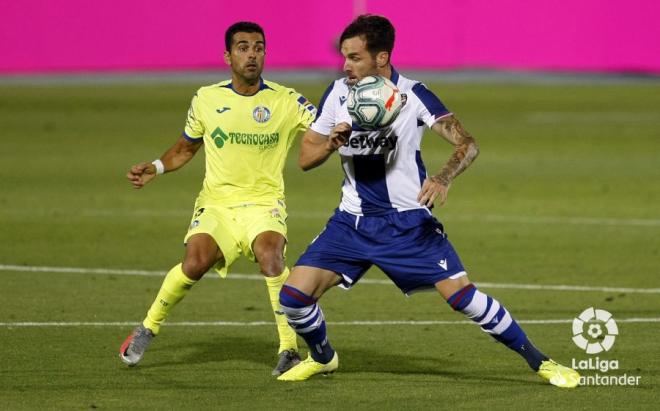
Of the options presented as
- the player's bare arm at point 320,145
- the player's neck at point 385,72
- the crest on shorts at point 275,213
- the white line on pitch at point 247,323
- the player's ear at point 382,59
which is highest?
the player's ear at point 382,59

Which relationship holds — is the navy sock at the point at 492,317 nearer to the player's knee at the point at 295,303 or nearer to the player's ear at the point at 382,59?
the player's knee at the point at 295,303

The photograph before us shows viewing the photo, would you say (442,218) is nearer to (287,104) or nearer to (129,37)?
(287,104)

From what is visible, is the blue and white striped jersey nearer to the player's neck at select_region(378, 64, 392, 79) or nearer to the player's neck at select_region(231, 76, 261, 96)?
the player's neck at select_region(378, 64, 392, 79)

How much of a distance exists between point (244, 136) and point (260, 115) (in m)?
0.19

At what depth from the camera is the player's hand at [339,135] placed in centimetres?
793

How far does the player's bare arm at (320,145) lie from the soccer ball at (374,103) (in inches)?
5.2

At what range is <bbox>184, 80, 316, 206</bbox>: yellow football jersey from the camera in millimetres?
9547

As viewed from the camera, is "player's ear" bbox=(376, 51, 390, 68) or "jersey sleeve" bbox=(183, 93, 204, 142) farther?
"jersey sleeve" bbox=(183, 93, 204, 142)

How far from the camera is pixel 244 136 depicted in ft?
31.4

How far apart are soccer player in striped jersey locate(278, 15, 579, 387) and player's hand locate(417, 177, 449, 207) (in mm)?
275

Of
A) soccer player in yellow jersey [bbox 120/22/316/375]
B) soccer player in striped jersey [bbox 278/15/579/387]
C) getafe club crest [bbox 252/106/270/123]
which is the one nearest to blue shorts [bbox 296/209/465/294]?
soccer player in striped jersey [bbox 278/15/579/387]

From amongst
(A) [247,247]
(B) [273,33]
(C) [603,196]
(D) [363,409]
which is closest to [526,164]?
(C) [603,196]

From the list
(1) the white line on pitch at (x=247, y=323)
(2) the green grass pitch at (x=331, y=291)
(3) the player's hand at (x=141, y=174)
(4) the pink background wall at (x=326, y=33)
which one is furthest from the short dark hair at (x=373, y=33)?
(4) the pink background wall at (x=326, y=33)

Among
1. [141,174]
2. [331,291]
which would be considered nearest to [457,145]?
[141,174]
